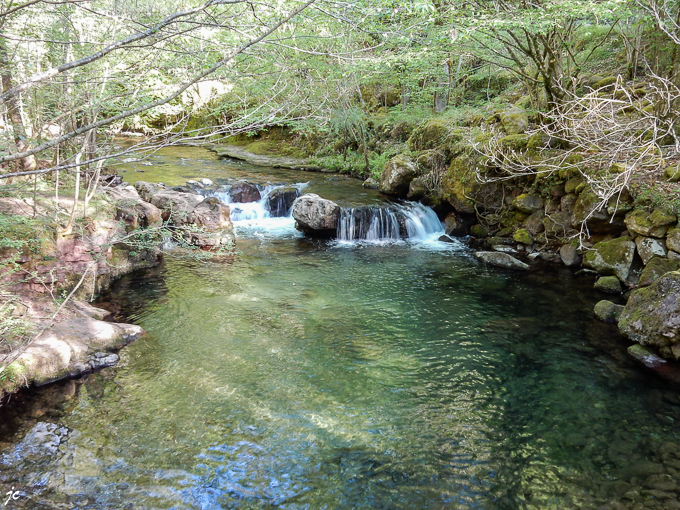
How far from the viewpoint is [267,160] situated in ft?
78.4

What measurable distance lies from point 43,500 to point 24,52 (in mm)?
6395

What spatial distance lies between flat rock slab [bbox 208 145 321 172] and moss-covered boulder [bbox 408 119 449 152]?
6.34 meters

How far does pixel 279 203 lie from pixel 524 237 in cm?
874


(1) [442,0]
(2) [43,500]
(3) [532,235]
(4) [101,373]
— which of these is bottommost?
(2) [43,500]

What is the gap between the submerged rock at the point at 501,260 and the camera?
10.9 metres

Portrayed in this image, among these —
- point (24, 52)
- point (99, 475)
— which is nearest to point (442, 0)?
point (24, 52)

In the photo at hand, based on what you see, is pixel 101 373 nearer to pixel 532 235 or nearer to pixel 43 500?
pixel 43 500

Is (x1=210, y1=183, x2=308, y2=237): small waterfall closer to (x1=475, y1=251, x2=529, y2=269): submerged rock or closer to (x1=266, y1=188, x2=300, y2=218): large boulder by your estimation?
(x1=266, y1=188, x2=300, y2=218): large boulder

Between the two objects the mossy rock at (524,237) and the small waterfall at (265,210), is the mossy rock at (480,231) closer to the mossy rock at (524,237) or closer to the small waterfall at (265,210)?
the mossy rock at (524,237)

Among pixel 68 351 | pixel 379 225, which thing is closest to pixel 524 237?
pixel 379 225

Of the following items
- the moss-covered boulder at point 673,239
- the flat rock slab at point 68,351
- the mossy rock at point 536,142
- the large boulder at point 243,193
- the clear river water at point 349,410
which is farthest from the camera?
the large boulder at point 243,193

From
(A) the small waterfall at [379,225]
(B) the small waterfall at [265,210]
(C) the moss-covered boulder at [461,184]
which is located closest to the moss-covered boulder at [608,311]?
(C) the moss-covered boulder at [461,184]

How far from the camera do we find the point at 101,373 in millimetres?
6074

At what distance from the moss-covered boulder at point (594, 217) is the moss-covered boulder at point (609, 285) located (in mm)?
1276
